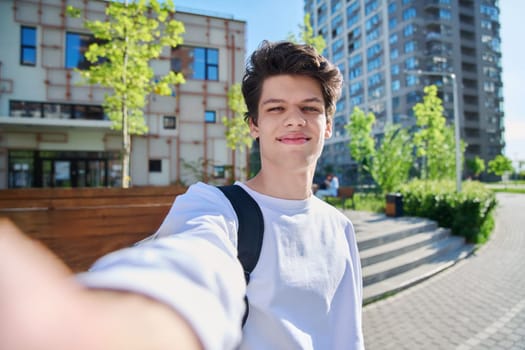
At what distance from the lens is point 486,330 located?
14.8 feet

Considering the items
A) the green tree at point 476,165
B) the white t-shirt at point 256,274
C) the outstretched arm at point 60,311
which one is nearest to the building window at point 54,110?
the white t-shirt at point 256,274

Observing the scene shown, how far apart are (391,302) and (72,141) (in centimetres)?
1907

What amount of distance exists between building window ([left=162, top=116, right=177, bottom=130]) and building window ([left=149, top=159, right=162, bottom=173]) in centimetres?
225

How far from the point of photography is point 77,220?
3.94 m

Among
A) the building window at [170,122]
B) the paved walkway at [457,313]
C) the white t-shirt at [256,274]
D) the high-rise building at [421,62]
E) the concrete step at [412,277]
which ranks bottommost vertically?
the paved walkway at [457,313]

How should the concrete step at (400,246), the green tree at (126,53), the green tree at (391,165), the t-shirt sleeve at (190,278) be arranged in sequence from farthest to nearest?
the green tree at (391,165) → the green tree at (126,53) → the concrete step at (400,246) → the t-shirt sleeve at (190,278)

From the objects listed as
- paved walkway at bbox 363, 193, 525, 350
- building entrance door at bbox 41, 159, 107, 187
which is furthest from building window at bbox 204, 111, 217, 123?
paved walkway at bbox 363, 193, 525, 350

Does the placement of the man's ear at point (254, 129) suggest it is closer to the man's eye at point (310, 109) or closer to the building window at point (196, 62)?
the man's eye at point (310, 109)

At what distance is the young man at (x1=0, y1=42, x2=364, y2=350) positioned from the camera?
42 cm

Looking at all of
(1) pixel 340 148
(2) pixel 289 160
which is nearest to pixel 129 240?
(2) pixel 289 160

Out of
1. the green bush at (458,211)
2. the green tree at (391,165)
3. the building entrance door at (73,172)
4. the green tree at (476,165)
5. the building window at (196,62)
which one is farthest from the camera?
the green tree at (476,165)

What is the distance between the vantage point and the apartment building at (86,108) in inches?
667

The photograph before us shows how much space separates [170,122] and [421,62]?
166ft

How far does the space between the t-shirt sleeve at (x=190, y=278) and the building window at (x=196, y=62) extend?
2082 cm
